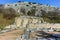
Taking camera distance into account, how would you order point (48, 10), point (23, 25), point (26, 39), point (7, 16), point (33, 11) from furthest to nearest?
point (48, 10), point (33, 11), point (7, 16), point (23, 25), point (26, 39)

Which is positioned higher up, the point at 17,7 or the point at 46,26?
the point at 17,7

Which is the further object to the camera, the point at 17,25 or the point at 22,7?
the point at 22,7

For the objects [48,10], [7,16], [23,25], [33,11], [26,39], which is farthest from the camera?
[48,10]

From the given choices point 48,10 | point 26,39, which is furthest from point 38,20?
point 48,10

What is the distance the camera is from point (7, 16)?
42.0 meters

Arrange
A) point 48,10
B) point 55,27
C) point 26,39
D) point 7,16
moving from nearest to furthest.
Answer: point 26,39 → point 55,27 → point 7,16 → point 48,10

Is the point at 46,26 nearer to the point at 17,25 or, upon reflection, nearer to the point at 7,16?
the point at 17,25

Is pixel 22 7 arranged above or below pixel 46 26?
above

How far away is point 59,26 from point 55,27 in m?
0.70

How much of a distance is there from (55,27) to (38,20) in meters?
4.49

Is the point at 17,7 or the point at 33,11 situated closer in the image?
the point at 33,11

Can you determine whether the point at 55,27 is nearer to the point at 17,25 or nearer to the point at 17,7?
the point at 17,25

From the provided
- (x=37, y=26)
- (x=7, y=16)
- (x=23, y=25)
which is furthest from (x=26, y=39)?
(x=7, y=16)

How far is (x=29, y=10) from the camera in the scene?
52.8 metres
